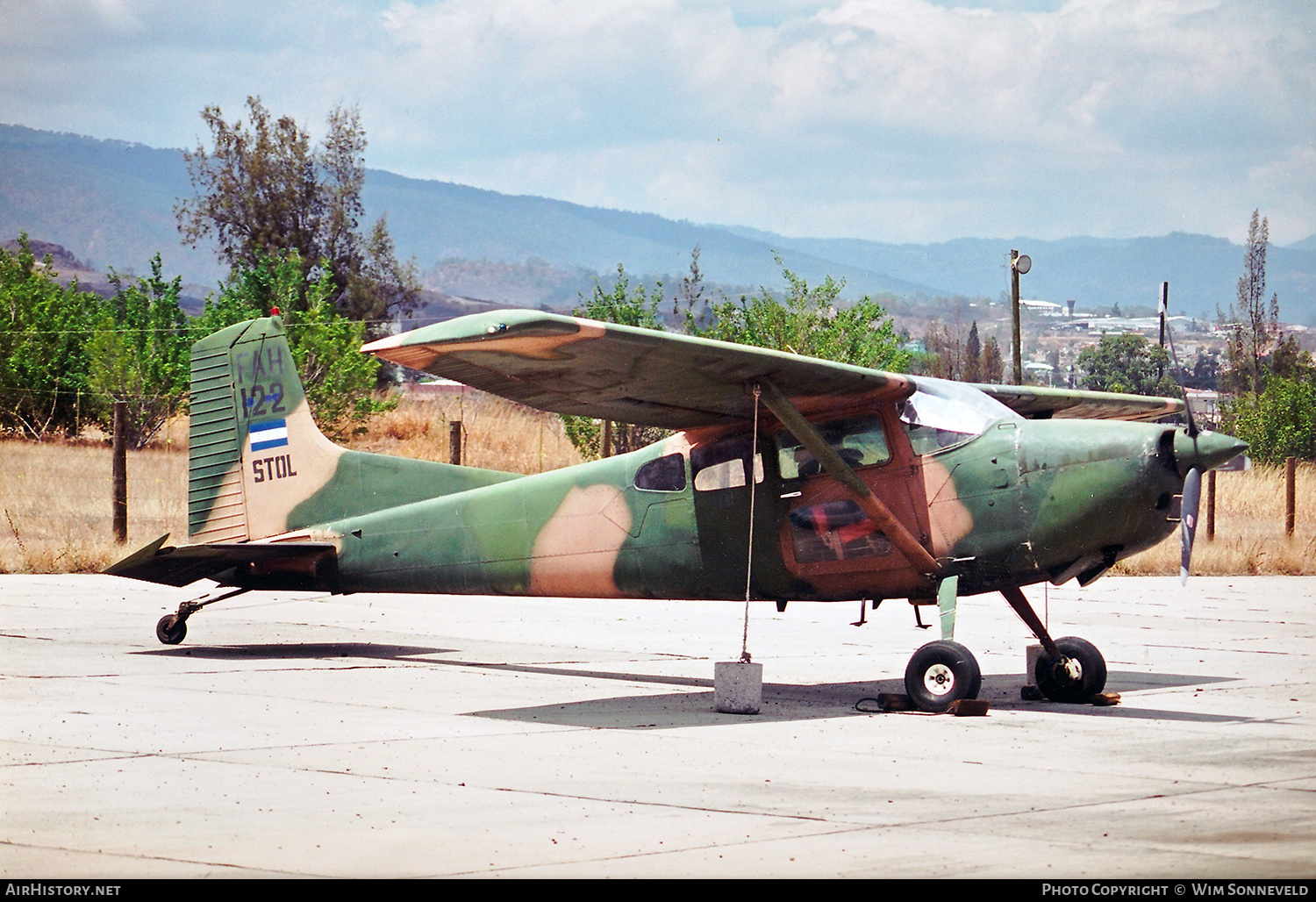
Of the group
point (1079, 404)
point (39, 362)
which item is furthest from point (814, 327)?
point (39, 362)

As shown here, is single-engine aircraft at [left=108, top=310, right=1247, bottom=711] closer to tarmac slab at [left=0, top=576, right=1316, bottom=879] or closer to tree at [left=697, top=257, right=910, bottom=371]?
tarmac slab at [left=0, top=576, right=1316, bottom=879]

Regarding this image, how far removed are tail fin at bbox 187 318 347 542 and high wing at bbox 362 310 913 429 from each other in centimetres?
336

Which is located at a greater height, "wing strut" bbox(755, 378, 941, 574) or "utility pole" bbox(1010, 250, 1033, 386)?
"utility pole" bbox(1010, 250, 1033, 386)

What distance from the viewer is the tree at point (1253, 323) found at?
53062 millimetres

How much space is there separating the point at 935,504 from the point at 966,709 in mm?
1454

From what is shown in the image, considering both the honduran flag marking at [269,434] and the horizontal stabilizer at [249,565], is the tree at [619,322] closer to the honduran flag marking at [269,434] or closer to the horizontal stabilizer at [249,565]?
the honduran flag marking at [269,434]

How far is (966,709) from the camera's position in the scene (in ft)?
31.5

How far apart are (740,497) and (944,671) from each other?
2.04m

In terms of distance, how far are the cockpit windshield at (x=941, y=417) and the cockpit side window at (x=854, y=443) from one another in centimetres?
21

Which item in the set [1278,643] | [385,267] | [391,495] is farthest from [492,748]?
[385,267]

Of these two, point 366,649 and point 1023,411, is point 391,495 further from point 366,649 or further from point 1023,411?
point 1023,411

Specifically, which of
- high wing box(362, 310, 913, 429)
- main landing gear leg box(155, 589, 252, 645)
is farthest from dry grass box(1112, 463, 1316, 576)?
main landing gear leg box(155, 589, 252, 645)

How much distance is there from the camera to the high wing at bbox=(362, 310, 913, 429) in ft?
27.2

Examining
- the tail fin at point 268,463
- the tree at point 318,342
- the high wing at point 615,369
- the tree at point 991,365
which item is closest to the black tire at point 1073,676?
the high wing at point 615,369
